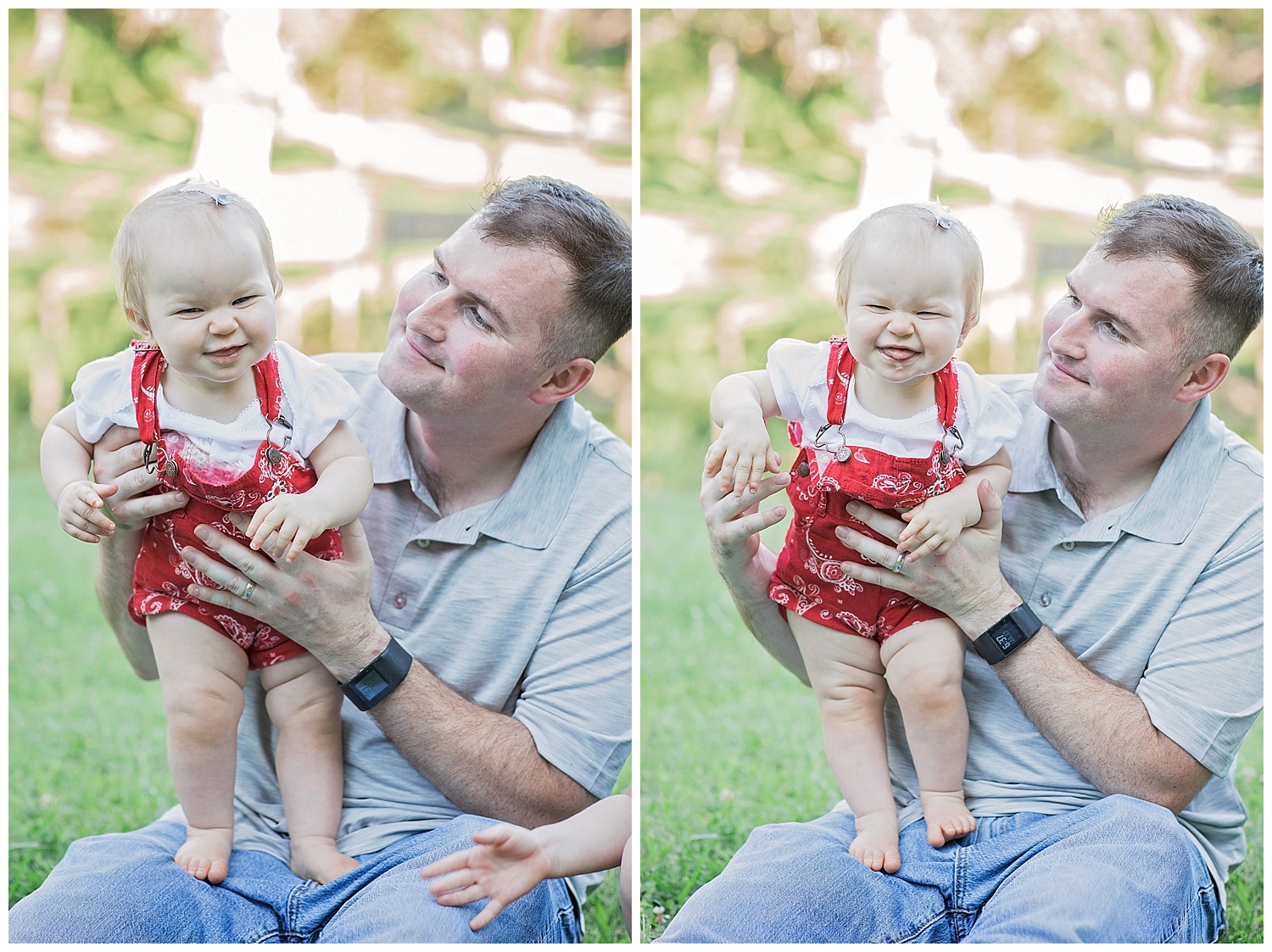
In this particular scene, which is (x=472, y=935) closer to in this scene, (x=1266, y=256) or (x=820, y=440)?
(x=820, y=440)

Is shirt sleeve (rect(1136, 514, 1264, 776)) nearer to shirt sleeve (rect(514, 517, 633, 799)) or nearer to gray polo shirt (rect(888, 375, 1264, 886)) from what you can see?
gray polo shirt (rect(888, 375, 1264, 886))

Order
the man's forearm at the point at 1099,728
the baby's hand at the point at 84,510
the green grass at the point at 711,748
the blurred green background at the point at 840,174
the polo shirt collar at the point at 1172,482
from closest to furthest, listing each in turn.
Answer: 1. the baby's hand at the point at 84,510
2. the man's forearm at the point at 1099,728
3. the polo shirt collar at the point at 1172,482
4. the green grass at the point at 711,748
5. the blurred green background at the point at 840,174

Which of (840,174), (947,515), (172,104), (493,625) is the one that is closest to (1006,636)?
(947,515)

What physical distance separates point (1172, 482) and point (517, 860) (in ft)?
4.31

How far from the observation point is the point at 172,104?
3.18m

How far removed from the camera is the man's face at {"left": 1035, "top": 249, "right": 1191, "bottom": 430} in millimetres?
2090

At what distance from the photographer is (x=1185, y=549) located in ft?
7.08

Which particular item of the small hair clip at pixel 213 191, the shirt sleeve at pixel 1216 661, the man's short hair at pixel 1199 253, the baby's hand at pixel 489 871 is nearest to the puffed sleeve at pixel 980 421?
the man's short hair at pixel 1199 253

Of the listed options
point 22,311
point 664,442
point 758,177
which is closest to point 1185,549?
point 758,177

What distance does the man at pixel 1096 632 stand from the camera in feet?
6.68

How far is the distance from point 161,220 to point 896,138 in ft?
6.73

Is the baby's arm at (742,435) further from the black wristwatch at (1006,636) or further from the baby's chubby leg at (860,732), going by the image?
the black wristwatch at (1006,636)

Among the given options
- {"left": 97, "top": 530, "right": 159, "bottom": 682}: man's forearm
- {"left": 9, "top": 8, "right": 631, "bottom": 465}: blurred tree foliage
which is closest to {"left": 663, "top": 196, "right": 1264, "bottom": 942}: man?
{"left": 97, "top": 530, "right": 159, "bottom": 682}: man's forearm

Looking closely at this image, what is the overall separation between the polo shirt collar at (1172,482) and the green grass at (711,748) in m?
0.80
